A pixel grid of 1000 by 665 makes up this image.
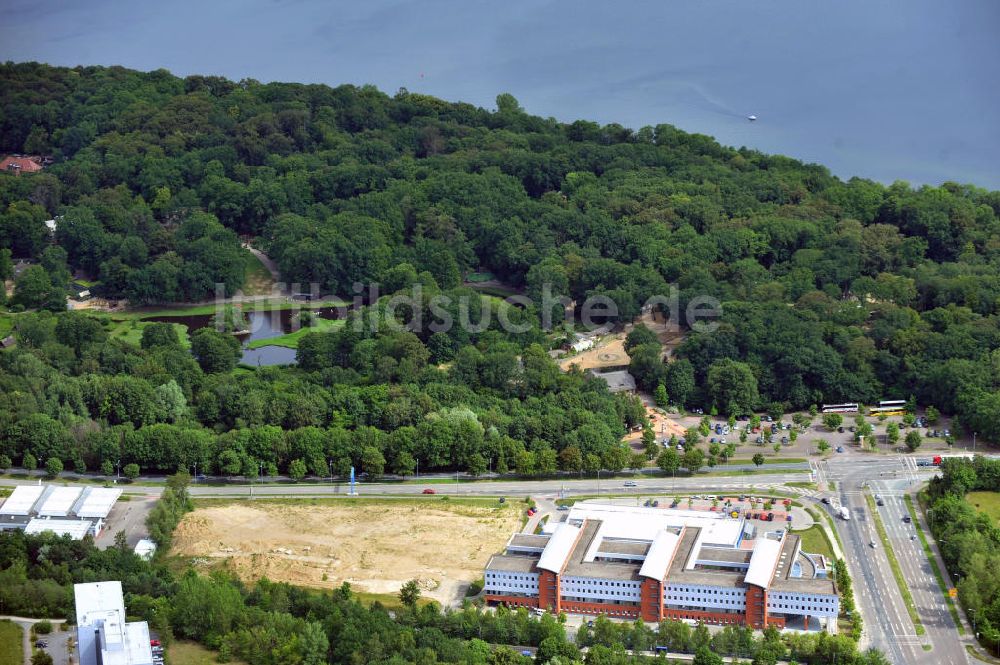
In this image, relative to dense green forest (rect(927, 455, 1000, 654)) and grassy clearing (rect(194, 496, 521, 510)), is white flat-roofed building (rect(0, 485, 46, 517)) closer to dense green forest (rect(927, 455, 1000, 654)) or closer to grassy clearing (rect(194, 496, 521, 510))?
grassy clearing (rect(194, 496, 521, 510))

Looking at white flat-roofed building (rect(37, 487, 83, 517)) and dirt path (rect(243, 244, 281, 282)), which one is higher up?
dirt path (rect(243, 244, 281, 282))

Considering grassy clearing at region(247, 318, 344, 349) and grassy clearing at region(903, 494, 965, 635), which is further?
grassy clearing at region(247, 318, 344, 349)

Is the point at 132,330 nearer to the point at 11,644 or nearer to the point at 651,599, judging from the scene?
the point at 11,644

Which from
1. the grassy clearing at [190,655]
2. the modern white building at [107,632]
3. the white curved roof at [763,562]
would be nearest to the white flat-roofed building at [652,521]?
the white curved roof at [763,562]

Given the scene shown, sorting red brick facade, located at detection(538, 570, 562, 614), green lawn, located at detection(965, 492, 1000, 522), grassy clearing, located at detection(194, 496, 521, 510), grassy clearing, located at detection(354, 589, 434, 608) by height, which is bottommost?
grassy clearing, located at detection(354, 589, 434, 608)

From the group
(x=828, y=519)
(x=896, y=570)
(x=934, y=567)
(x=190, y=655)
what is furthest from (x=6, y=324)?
(x=934, y=567)

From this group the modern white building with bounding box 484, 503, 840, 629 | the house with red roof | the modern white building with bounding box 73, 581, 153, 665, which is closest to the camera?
the modern white building with bounding box 73, 581, 153, 665

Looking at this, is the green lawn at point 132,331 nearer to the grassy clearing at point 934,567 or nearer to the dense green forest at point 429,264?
the dense green forest at point 429,264

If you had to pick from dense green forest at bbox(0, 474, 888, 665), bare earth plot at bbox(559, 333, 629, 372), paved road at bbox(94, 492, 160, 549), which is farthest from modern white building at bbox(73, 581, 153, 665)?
bare earth plot at bbox(559, 333, 629, 372)

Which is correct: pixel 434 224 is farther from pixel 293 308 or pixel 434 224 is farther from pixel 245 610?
pixel 245 610
